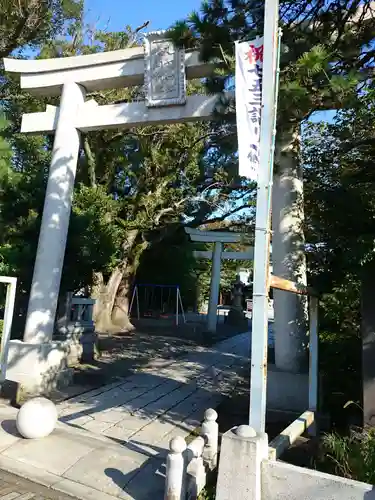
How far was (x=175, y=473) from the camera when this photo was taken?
323cm

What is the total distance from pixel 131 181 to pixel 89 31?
551 centimetres

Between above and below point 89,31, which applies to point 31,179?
below

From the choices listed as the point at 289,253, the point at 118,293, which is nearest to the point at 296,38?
the point at 289,253

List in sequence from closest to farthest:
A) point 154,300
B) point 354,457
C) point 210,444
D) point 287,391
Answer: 1. point 354,457
2. point 210,444
3. point 287,391
4. point 154,300

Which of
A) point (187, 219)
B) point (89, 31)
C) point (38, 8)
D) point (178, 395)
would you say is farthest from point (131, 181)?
point (178, 395)

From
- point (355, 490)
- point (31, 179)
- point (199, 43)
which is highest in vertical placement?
point (199, 43)

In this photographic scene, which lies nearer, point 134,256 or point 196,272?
point 134,256

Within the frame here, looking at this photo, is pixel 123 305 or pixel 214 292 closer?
pixel 214 292

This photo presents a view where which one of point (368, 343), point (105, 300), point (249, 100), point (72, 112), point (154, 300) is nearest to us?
point (249, 100)

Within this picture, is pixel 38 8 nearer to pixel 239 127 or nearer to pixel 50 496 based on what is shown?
pixel 239 127

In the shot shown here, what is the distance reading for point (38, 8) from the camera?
10750mm

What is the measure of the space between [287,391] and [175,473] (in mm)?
3156

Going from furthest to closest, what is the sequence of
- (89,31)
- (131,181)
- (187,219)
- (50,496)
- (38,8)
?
(187,219), (131,181), (89,31), (38,8), (50,496)

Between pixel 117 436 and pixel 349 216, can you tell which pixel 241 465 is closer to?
pixel 117 436
